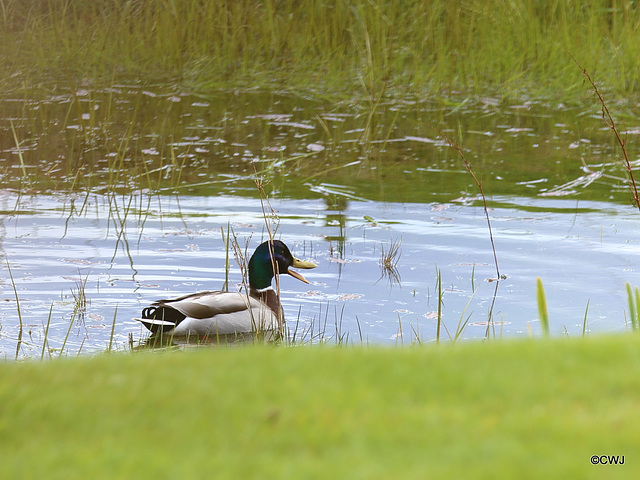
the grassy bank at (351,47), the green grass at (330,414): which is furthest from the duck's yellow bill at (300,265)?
the grassy bank at (351,47)

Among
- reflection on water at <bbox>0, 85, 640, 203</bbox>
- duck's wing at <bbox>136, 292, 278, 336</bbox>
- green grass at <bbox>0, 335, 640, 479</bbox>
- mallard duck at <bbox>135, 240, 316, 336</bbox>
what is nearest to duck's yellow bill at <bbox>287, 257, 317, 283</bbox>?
mallard duck at <bbox>135, 240, 316, 336</bbox>

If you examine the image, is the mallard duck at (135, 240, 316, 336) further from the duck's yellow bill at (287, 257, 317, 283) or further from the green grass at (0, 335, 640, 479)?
the green grass at (0, 335, 640, 479)

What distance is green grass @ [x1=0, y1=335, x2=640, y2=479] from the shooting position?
2.04 metres

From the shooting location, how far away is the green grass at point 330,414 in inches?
80.4

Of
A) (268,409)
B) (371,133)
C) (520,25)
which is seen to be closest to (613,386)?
(268,409)

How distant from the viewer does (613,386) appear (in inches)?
94.8

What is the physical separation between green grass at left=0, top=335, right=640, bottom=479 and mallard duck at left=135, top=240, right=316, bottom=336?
2.91 meters

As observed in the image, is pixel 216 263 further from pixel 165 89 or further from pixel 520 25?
pixel 520 25

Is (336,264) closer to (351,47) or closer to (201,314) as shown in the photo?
(201,314)

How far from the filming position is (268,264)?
7094 millimetres

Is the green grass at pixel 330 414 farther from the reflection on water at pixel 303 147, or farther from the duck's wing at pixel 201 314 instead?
the reflection on water at pixel 303 147

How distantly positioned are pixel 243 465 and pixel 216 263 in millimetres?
5297

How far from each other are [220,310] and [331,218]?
2421mm

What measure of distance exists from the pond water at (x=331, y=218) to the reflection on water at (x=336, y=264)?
2 cm
